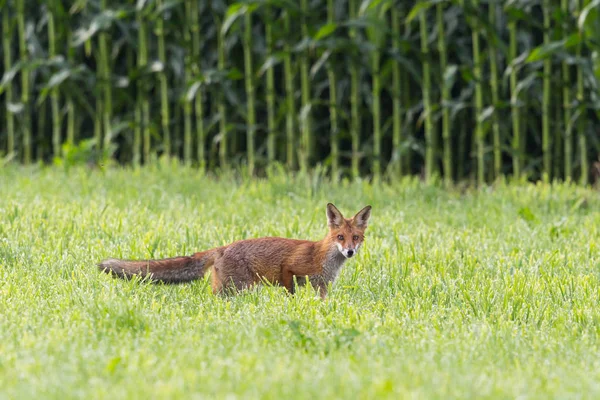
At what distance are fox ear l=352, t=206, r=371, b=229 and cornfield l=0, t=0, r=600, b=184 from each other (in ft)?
17.4

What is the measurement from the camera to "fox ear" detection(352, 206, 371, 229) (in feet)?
18.2

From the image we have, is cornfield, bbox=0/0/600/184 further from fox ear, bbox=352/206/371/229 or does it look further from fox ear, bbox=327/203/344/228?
fox ear, bbox=327/203/344/228

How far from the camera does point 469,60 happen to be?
1196 cm

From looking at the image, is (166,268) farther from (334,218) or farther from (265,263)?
(334,218)

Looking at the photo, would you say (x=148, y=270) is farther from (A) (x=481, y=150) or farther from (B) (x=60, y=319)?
(A) (x=481, y=150)

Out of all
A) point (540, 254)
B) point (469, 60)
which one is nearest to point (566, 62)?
point (469, 60)

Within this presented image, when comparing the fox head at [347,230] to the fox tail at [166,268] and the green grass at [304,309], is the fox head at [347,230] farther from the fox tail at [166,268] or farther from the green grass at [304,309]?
the fox tail at [166,268]

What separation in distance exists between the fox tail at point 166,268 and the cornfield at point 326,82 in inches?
226

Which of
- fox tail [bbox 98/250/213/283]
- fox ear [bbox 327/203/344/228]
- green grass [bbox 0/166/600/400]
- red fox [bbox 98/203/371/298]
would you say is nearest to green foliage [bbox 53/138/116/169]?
green grass [bbox 0/166/600/400]

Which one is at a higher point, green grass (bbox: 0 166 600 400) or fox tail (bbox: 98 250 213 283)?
fox tail (bbox: 98 250 213 283)

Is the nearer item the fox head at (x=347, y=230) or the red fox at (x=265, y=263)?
the fox head at (x=347, y=230)

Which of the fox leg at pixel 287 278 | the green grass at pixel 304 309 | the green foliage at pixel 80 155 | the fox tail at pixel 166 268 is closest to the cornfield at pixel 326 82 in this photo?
the green foliage at pixel 80 155

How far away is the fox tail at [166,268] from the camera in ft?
18.2

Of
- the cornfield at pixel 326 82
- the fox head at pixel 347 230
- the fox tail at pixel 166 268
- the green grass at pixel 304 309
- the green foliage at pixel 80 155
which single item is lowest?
the green grass at pixel 304 309
